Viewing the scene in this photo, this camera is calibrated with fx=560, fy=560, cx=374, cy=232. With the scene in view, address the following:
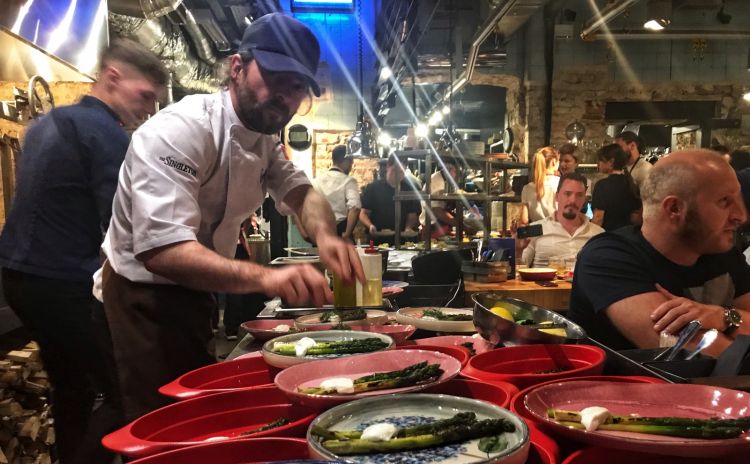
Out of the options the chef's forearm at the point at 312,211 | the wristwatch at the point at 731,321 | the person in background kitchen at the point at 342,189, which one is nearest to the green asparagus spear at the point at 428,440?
the chef's forearm at the point at 312,211

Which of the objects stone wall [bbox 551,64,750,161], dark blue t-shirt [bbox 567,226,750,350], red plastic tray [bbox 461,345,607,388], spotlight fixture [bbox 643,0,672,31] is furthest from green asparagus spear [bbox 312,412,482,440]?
stone wall [bbox 551,64,750,161]

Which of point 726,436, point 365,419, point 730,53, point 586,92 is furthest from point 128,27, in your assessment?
point 730,53

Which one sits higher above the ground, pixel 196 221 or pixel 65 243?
pixel 196 221

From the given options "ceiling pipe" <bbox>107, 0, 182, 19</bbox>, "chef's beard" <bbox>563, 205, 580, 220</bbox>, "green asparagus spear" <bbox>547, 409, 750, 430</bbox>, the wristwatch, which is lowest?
the wristwatch

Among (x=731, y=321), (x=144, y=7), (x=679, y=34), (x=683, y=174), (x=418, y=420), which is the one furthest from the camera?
(x=679, y=34)

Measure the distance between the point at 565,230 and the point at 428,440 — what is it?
13.8 feet

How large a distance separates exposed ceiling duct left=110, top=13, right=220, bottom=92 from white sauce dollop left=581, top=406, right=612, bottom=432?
4938mm

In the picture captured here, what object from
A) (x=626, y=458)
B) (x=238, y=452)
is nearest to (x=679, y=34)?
(x=626, y=458)

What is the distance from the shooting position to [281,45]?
1883 mm

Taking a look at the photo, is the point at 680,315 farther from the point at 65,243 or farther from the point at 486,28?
the point at 486,28

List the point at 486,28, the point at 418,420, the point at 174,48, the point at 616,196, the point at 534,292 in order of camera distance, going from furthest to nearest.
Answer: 1. the point at 174,48
2. the point at 616,196
3. the point at 486,28
4. the point at 534,292
5. the point at 418,420

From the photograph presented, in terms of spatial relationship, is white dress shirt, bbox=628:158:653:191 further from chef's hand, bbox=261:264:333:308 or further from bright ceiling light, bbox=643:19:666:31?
chef's hand, bbox=261:264:333:308

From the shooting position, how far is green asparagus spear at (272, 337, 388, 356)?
1415 mm

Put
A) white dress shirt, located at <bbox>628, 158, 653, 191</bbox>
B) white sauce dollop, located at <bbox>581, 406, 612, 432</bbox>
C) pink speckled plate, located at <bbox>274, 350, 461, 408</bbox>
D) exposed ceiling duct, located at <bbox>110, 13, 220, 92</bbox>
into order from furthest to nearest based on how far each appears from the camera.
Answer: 1. white dress shirt, located at <bbox>628, 158, 653, 191</bbox>
2. exposed ceiling duct, located at <bbox>110, 13, 220, 92</bbox>
3. pink speckled plate, located at <bbox>274, 350, 461, 408</bbox>
4. white sauce dollop, located at <bbox>581, 406, 612, 432</bbox>
